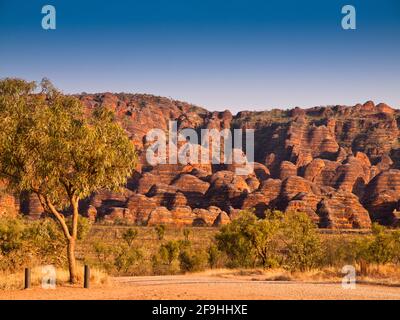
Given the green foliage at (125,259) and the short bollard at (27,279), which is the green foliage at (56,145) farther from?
the green foliage at (125,259)

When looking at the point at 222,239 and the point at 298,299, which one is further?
the point at 222,239

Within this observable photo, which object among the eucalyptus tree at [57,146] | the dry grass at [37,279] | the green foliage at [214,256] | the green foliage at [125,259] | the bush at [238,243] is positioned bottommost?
A: the green foliage at [125,259]

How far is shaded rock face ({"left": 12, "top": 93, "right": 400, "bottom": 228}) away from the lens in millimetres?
106625

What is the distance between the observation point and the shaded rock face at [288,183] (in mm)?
106625

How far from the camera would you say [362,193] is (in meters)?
139

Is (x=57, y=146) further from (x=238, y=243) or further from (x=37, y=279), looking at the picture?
(x=238, y=243)

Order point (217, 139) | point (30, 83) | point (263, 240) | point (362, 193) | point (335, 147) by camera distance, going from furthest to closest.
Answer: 1. point (217, 139)
2. point (335, 147)
3. point (362, 193)
4. point (263, 240)
5. point (30, 83)

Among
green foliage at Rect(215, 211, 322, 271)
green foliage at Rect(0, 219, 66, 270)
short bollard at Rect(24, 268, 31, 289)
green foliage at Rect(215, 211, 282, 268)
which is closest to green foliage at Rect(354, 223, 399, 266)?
green foliage at Rect(215, 211, 322, 271)

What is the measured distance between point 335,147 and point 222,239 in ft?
481

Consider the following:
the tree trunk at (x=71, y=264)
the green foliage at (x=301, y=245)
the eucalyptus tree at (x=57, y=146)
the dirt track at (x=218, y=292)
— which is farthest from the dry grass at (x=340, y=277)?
the eucalyptus tree at (x=57, y=146)

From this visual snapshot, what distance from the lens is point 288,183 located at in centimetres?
12188

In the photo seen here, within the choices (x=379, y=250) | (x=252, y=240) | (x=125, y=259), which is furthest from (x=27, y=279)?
(x=379, y=250)
